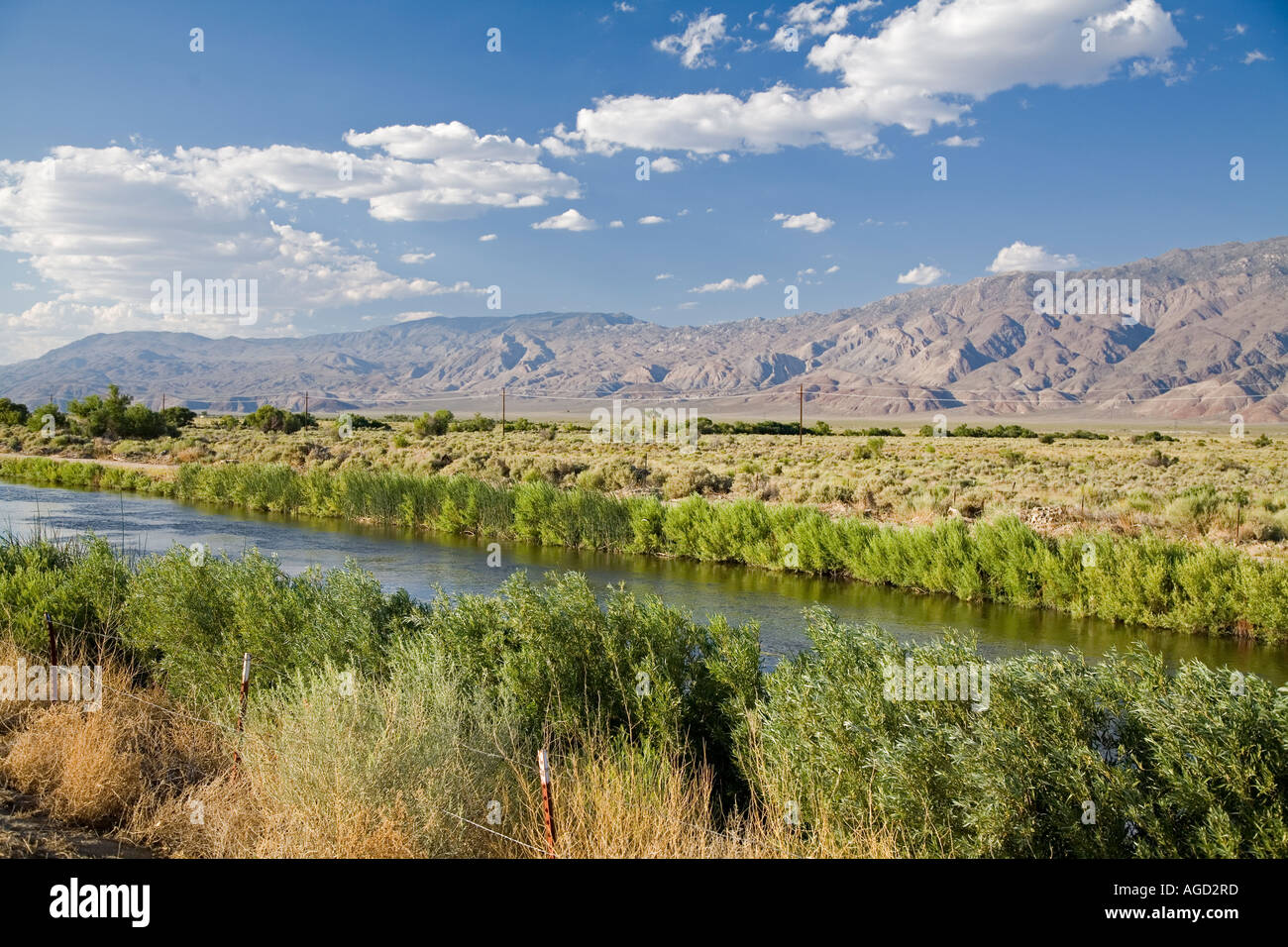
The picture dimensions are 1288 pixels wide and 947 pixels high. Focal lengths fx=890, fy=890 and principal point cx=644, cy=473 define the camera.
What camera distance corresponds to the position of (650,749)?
22.4ft

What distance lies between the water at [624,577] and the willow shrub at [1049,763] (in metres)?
3.89

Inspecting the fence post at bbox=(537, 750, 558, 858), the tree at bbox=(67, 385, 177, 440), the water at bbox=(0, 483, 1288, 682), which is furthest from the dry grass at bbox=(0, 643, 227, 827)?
the tree at bbox=(67, 385, 177, 440)

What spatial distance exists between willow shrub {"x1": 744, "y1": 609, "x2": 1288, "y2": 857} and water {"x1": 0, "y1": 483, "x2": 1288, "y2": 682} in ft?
12.8

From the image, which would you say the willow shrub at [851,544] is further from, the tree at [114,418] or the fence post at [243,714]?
the tree at [114,418]

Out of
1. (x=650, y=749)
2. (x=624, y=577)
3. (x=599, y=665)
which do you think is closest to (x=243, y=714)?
(x=599, y=665)

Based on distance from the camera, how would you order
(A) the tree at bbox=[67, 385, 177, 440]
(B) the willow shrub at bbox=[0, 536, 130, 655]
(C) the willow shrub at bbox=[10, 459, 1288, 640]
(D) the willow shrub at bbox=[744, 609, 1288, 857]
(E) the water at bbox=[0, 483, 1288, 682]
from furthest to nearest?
(A) the tree at bbox=[67, 385, 177, 440], (C) the willow shrub at bbox=[10, 459, 1288, 640], (E) the water at bbox=[0, 483, 1288, 682], (B) the willow shrub at bbox=[0, 536, 130, 655], (D) the willow shrub at bbox=[744, 609, 1288, 857]

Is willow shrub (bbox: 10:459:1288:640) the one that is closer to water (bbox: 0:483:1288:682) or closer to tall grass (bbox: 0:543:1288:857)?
water (bbox: 0:483:1288:682)

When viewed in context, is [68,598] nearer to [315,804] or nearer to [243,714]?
[243,714]

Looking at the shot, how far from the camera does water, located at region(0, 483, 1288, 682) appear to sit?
50.1ft

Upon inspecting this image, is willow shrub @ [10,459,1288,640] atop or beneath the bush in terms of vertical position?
beneath

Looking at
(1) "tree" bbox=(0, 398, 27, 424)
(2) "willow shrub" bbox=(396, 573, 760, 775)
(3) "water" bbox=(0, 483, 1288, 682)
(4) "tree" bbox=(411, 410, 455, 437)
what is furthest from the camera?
(1) "tree" bbox=(0, 398, 27, 424)

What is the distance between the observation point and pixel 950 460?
43344 millimetres

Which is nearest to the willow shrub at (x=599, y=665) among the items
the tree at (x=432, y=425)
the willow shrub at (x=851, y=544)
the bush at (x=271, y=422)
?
the willow shrub at (x=851, y=544)
